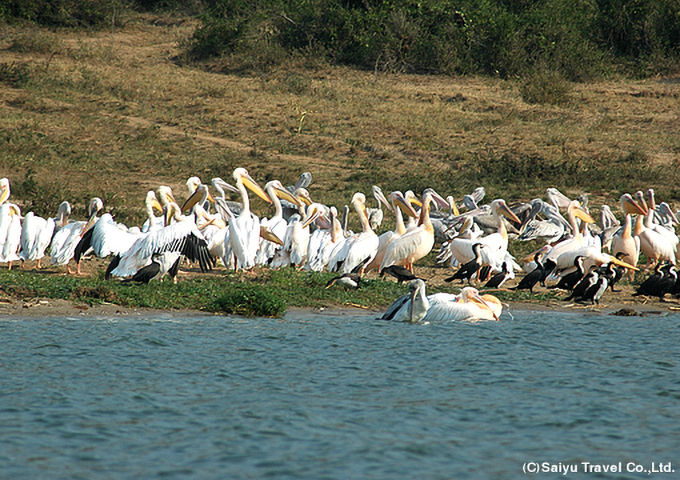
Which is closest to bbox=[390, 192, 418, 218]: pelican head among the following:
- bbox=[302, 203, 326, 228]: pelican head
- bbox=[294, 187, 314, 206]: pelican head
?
bbox=[302, 203, 326, 228]: pelican head

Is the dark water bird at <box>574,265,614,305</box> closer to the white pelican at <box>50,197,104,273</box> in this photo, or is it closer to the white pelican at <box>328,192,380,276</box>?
the white pelican at <box>328,192,380,276</box>

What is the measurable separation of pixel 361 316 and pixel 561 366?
228cm

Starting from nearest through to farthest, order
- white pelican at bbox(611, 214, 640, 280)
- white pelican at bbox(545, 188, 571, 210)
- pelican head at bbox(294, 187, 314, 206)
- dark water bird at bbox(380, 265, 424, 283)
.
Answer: dark water bird at bbox(380, 265, 424, 283) < white pelican at bbox(611, 214, 640, 280) < pelican head at bbox(294, 187, 314, 206) < white pelican at bbox(545, 188, 571, 210)

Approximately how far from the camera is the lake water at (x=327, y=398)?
14.6 feet

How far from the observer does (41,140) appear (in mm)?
15688

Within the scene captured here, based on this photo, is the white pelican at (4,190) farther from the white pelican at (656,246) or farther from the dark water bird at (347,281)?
the white pelican at (656,246)

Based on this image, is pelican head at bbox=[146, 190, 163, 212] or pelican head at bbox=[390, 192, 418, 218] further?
pelican head at bbox=[390, 192, 418, 218]

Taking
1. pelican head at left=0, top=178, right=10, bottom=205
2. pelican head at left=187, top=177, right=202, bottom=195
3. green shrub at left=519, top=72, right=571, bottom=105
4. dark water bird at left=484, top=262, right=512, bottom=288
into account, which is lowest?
dark water bird at left=484, top=262, right=512, bottom=288

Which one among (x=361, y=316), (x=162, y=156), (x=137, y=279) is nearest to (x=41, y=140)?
(x=162, y=156)

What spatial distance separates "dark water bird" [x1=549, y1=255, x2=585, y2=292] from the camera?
378 inches

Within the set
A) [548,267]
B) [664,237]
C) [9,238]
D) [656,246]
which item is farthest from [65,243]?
[664,237]

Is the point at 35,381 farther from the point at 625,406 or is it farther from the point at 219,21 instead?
the point at 219,21

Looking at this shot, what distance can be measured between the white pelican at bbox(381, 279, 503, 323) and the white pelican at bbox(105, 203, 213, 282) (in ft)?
7.23

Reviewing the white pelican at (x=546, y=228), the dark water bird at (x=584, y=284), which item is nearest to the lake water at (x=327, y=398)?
the dark water bird at (x=584, y=284)
